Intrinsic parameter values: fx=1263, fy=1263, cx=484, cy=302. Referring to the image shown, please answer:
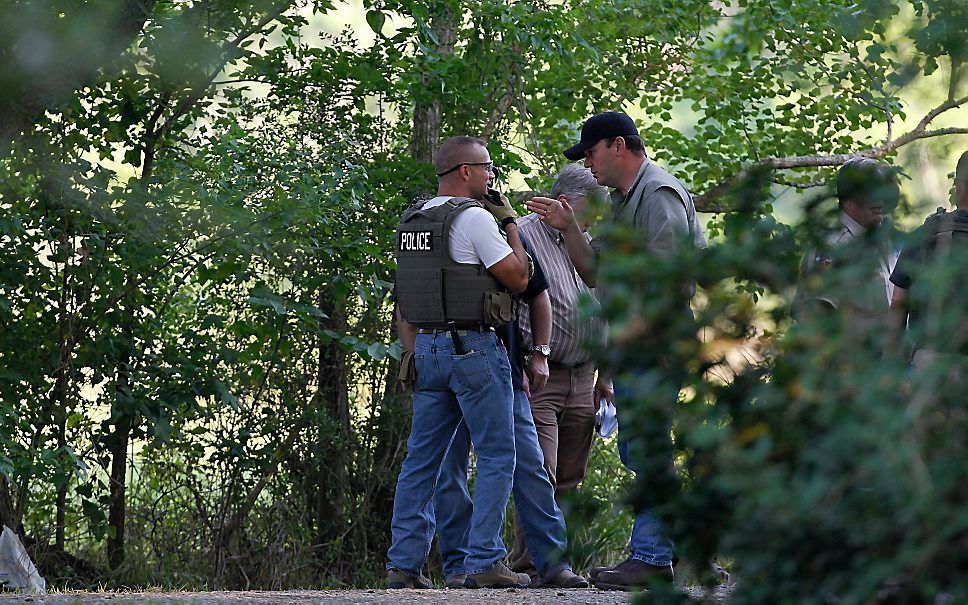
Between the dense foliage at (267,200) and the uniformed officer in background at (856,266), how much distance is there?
3.28m

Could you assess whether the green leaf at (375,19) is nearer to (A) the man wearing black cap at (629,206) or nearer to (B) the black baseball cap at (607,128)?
(A) the man wearing black cap at (629,206)

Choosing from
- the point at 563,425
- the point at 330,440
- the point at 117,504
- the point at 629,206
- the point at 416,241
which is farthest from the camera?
the point at 330,440

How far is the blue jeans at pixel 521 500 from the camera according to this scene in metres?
5.91

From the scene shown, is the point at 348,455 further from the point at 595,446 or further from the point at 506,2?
the point at 506,2

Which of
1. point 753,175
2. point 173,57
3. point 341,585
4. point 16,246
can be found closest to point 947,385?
point 753,175

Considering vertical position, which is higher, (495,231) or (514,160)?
(514,160)

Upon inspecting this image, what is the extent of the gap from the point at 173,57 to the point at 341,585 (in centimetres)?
512

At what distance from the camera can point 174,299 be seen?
30.1ft

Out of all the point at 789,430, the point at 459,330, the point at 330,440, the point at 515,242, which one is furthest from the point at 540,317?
the point at 330,440

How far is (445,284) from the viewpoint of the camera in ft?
18.6

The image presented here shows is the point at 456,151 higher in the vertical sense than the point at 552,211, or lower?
higher

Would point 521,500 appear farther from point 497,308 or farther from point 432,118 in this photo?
point 432,118

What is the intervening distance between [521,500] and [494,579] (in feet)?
1.36

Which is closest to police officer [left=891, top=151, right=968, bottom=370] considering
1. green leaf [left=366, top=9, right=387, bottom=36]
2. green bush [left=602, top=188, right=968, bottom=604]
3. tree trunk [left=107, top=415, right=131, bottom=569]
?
green bush [left=602, top=188, right=968, bottom=604]
